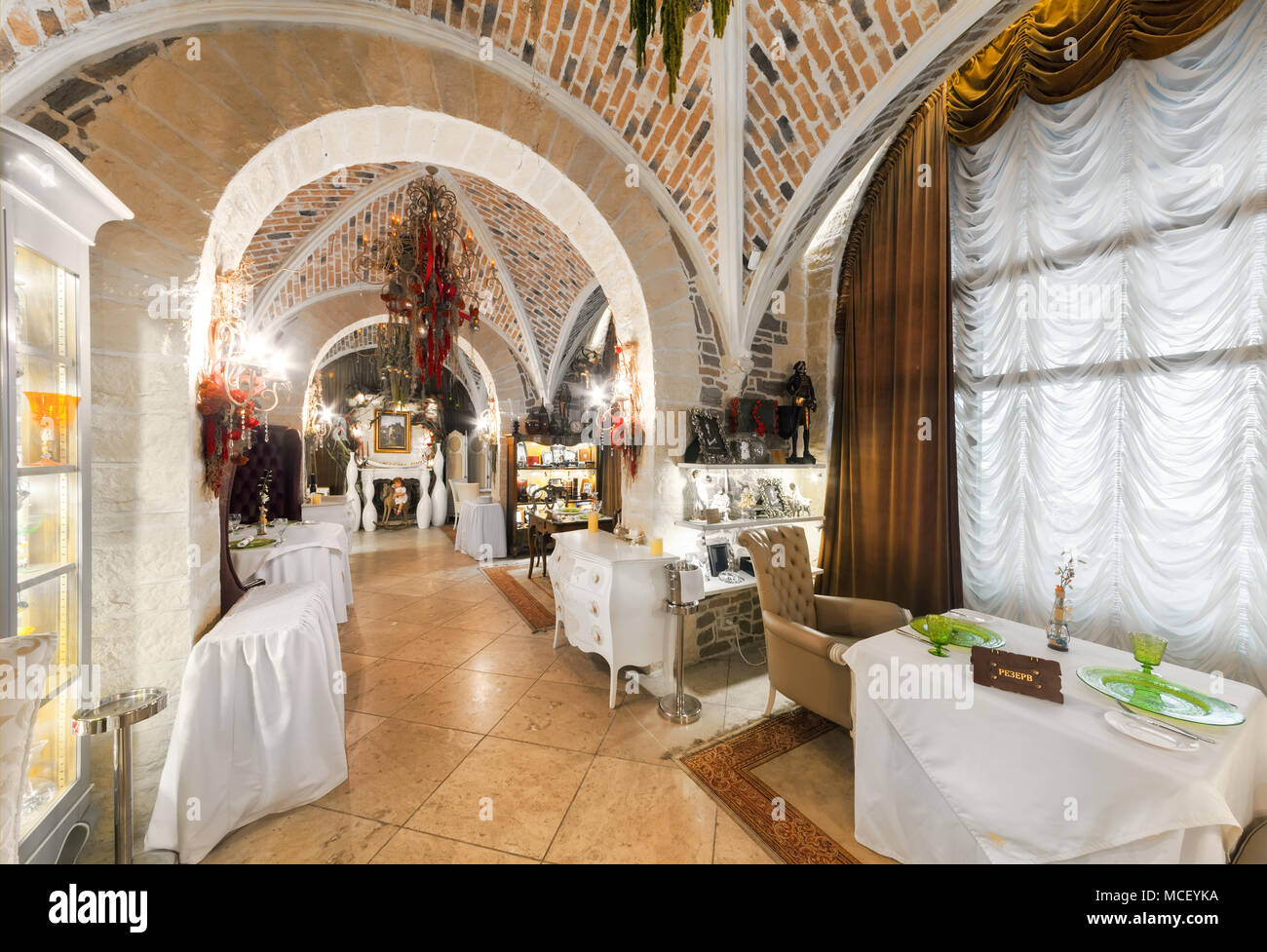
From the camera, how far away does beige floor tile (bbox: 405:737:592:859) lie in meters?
1.89

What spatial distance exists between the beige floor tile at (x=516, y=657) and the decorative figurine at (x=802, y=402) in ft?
9.22

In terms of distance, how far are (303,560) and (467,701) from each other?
6.12 ft

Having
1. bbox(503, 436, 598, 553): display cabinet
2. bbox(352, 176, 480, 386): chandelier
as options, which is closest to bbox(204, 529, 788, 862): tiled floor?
bbox(352, 176, 480, 386): chandelier

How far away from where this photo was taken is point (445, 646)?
3.83m

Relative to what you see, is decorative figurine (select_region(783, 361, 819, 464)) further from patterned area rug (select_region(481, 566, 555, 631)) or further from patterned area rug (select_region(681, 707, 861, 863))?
patterned area rug (select_region(481, 566, 555, 631))

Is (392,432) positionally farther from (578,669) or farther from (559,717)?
(559,717)

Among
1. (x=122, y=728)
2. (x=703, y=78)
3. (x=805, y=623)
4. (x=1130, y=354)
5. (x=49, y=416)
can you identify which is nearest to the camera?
(x=122, y=728)

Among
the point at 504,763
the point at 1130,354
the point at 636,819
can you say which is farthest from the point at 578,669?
the point at 1130,354

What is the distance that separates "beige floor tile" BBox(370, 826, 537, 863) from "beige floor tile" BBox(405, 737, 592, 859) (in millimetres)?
32

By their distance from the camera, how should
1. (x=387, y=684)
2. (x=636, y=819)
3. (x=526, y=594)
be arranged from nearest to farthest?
(x=636, y=819) → (x=387, y=684) → (x=526, y=594)

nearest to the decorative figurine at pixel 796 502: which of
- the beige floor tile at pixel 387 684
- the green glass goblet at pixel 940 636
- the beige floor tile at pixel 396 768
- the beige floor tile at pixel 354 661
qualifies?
the green glass goblet at pixel 940 636

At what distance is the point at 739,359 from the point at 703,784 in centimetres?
307
